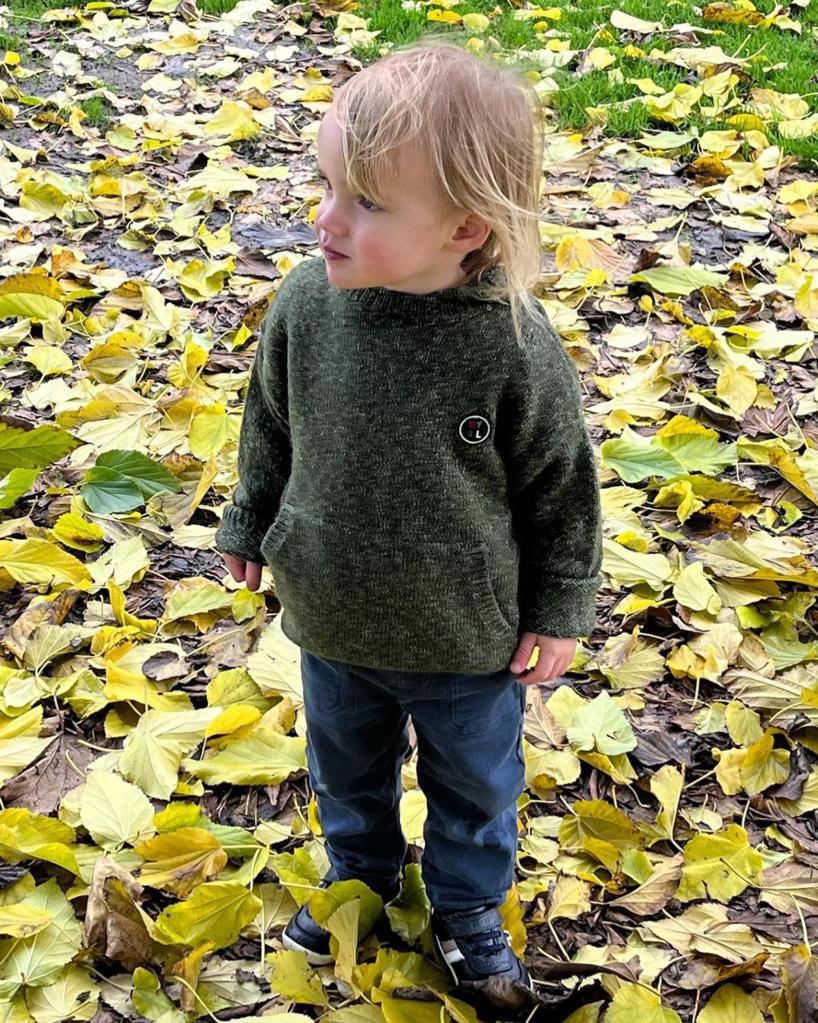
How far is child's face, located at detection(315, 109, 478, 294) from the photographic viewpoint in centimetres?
109

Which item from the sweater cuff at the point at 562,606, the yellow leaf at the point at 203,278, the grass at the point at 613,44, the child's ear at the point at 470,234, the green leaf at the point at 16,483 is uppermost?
Answer: the child's ear at the point at 470,234

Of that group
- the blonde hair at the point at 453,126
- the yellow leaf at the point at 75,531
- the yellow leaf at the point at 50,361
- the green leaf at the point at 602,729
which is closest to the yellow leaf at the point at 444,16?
the yellow leaf at the point at 50,361

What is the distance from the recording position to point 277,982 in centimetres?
147

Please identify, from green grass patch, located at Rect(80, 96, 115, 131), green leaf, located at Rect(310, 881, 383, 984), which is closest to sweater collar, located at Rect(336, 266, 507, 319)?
green leaf, located at Rect(310, 881, 383, 984)

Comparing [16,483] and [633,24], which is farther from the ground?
[633,24]

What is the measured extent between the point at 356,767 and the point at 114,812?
47 centimetres

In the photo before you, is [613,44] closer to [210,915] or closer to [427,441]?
[427,441]

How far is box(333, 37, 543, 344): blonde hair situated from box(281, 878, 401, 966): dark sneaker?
0.99 meters

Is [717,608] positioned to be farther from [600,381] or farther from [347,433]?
[347,433]

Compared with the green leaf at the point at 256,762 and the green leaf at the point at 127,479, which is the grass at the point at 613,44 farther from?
the green leaf at the point at 256,762

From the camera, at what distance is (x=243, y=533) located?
1421 mm

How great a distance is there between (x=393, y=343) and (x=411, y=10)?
12.6 feet

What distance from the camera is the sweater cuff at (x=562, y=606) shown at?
1286 mm

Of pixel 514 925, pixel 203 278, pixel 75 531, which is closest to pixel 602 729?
pixel 514 925
